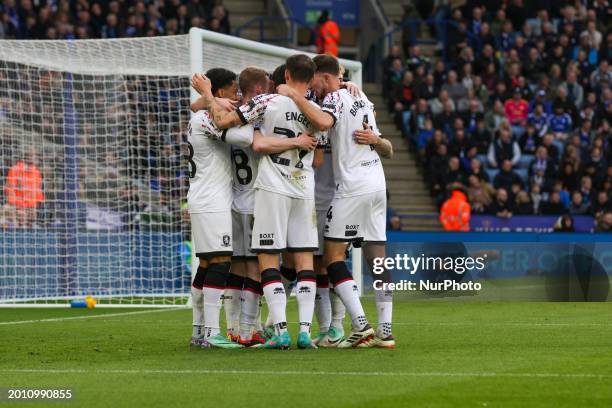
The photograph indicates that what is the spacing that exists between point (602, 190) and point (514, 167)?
1.79 metres

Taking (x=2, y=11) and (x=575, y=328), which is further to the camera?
(x=2, y=11)

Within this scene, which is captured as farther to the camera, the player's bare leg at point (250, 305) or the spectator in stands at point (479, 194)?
the spectator in stands at point (479, 194)

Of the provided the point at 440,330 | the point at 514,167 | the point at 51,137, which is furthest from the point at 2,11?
Answer: the point at 440,330

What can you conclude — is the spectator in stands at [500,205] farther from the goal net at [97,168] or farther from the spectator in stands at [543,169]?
the goal net at [97,168]

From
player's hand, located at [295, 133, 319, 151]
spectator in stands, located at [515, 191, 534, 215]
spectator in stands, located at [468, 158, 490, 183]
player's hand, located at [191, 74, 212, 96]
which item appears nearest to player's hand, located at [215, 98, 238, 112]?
player's hand, located at [191, 74, 212, 96]

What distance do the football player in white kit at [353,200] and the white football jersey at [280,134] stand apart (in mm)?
304

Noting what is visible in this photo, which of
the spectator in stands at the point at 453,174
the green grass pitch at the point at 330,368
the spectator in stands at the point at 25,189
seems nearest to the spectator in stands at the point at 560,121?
the spectator in stands at the point at 453,174

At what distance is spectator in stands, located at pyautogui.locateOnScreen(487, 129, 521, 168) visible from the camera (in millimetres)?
26234

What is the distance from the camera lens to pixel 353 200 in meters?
9.82

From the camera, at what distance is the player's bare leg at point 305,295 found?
31.3 ft

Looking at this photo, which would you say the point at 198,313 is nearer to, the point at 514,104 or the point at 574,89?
the point at 514,104

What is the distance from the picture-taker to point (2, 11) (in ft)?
82.0

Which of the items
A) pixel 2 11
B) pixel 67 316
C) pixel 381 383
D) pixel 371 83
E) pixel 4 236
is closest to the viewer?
pixel 381 383

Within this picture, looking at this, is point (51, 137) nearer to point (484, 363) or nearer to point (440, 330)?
point (440, 330)
